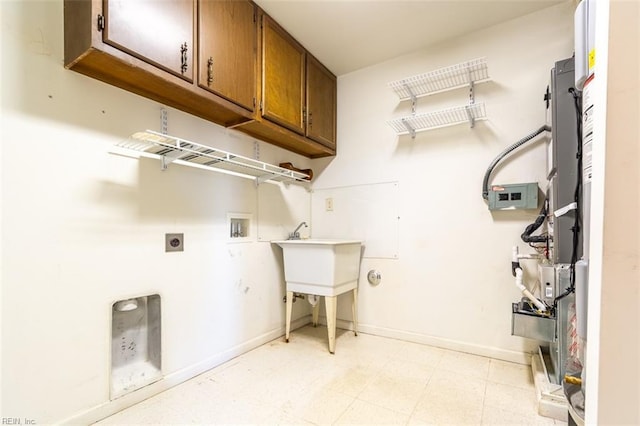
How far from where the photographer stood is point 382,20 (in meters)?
2.12

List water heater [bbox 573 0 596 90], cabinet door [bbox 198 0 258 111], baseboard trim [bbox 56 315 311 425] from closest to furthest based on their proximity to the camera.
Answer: water heater [bbox 573 0 596 90]
baseboard trim [bbox 56 315 311 425]
cabinet door [bbox 198 0 258 111]

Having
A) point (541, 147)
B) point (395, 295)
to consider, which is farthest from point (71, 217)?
point (541, 147)

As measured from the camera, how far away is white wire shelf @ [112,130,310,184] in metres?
1.49

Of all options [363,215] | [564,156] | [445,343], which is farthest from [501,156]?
[445,343]

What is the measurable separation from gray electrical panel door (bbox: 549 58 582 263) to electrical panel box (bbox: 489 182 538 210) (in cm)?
48

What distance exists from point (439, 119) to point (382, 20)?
84 centimetres

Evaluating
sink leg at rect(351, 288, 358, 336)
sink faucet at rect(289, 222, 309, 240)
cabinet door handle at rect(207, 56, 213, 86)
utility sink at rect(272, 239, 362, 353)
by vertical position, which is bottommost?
sink leg at rect(351, 288, 358, 336)

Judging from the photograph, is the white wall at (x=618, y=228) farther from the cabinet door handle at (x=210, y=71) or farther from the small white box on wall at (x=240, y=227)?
the small white box on wall at (x=240, y=227)

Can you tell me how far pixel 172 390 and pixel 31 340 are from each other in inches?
30.4

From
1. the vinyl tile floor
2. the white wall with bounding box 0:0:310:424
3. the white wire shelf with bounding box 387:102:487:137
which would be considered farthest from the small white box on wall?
the white wire shelf with bounding box 387:102:487:137

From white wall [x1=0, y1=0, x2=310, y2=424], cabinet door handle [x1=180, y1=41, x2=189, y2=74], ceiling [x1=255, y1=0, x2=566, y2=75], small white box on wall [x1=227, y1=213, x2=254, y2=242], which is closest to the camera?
white wall [x1=0, y1=0, x2=310, y2=424]

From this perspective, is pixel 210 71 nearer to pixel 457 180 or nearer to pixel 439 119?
pixel 439 119

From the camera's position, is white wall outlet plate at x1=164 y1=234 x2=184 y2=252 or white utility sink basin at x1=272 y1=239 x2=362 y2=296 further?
white utility sink basin at x1=272 y1=239 x2=362 y2=296

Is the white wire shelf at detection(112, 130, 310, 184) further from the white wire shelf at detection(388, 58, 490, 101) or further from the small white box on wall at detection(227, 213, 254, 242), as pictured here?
the white wire shelf at detection(388, 58, 490, 101)
